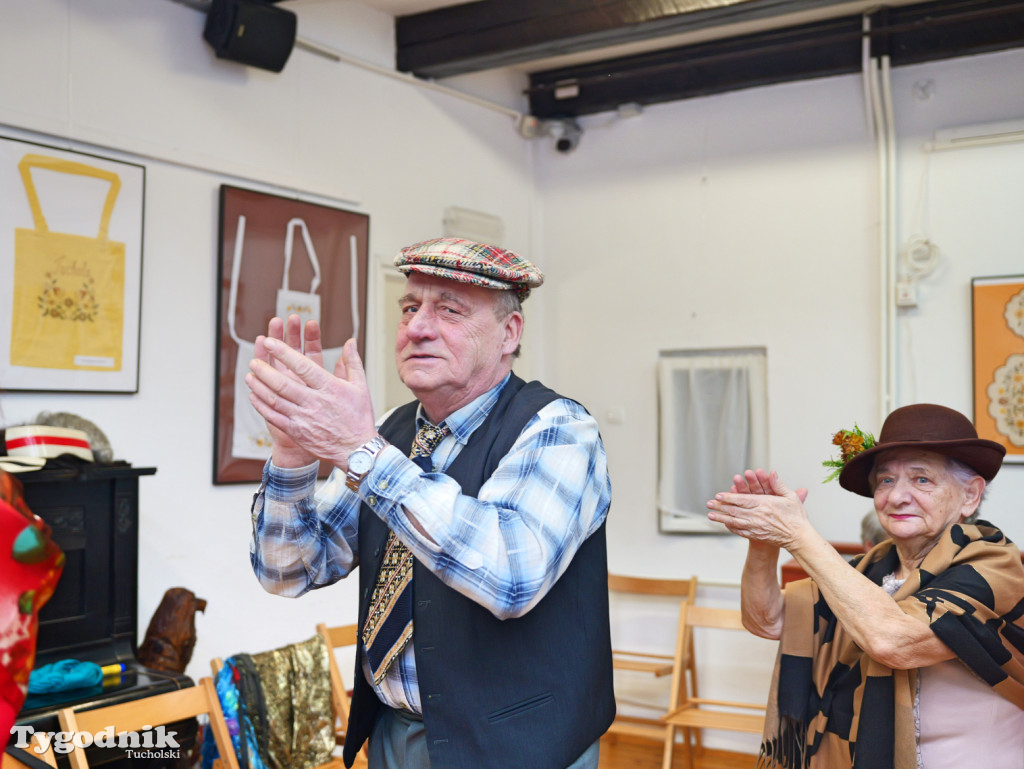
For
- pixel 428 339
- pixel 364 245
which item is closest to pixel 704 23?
pixel 364 245

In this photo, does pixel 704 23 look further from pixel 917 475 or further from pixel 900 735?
pixel 900 735

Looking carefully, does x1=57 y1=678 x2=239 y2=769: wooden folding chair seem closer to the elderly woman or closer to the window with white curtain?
the elderly woman

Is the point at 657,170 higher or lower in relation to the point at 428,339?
higher

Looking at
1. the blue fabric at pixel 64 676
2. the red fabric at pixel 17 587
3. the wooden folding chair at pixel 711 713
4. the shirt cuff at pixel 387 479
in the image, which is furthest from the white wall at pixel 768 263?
the red fabric at pixel 17 587

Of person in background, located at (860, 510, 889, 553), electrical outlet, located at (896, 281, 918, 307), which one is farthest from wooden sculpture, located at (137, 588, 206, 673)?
electrical outlet, located at (896, 281, 918, 307)

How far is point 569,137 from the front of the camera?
5887 millimetres

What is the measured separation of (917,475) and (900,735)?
1.92 feet

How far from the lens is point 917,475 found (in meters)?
2.22

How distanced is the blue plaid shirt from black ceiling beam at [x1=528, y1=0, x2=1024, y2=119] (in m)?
4.00

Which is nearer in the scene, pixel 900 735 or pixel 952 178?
pixel 900 735

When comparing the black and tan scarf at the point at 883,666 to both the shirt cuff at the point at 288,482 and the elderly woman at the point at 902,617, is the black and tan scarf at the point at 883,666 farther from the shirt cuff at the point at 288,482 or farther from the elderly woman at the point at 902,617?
the shirt cuff at the point at 288,482

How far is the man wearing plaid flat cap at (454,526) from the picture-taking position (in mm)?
1315

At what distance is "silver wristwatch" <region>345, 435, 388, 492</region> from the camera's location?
1311mm

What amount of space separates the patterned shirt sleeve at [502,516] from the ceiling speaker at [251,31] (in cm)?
305
